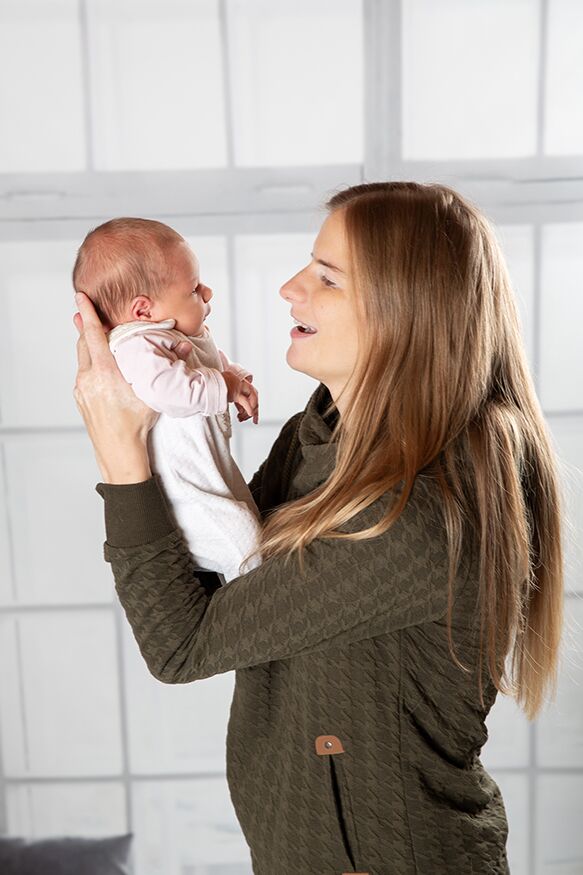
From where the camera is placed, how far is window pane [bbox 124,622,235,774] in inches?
110

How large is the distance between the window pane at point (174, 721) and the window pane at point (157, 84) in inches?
52.6

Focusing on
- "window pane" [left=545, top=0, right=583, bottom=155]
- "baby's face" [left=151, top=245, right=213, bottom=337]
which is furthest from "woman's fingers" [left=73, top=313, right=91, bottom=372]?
"window pane" [left=545, top=0, right=583, bottom=155]

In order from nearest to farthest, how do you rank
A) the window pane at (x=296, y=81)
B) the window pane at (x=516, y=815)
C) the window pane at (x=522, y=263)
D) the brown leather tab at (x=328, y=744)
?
the brown leather tab at (x=328, y=744), the window pane at (x=296, y=81), the window pane at (x=522, y=263), the window pane at (x=516, y=815)

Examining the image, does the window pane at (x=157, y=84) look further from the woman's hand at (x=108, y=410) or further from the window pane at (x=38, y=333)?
the woman's hand at (x=108, y=410)

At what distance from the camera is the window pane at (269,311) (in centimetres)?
262

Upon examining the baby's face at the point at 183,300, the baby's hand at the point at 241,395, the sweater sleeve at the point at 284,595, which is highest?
the baby's face at the point at 183,300

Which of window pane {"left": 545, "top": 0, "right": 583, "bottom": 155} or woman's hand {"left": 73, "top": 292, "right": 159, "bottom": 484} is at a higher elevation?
window pane {"left": 545, "top": 0, "right": 583, "bottom": 155}

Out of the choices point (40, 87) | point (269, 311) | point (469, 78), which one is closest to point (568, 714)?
point (269, 311)

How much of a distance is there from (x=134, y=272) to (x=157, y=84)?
138 centimetres

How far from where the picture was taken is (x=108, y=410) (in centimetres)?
127

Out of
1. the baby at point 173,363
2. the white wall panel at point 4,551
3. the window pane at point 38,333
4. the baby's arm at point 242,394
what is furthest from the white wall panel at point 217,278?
the baby at point 173,363

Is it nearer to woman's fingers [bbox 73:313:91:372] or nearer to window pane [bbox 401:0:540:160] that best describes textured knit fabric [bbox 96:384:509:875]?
woman's fingers [bbox 73:313:91:372]

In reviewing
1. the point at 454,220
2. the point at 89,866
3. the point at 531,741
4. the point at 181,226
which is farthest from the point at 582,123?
the point at 89,866

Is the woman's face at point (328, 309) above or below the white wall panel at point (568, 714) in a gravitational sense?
above
